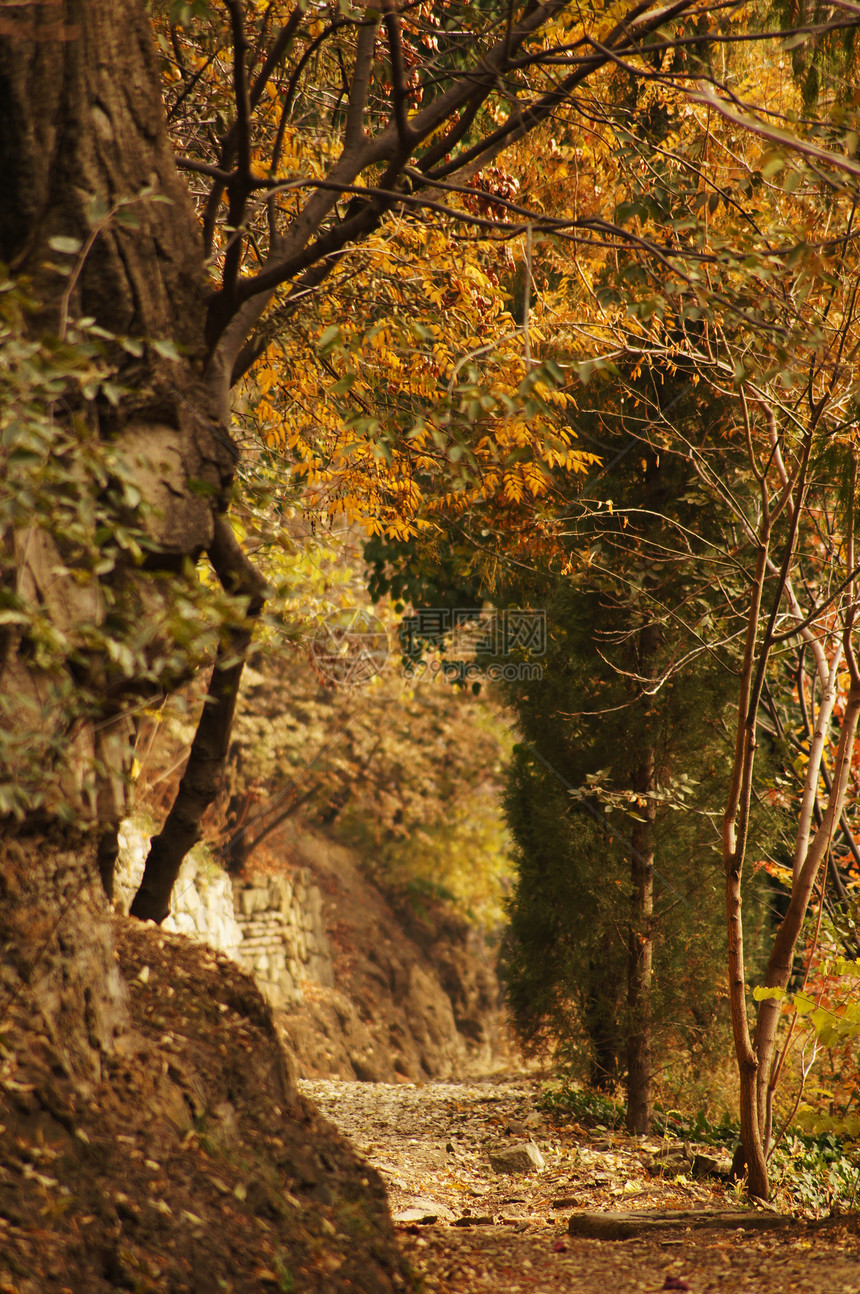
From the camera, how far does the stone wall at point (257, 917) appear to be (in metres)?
10.3

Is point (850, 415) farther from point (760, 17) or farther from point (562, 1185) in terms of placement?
point (562, 1185)

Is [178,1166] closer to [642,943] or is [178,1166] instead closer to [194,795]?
[194,795]

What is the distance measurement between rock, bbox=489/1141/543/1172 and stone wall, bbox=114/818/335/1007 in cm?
514

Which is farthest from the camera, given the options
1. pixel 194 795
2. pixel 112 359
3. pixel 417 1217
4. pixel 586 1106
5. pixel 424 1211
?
pixel 586 1106

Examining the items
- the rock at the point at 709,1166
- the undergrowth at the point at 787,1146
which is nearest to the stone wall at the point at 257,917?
the undergrowth at the point at 787,1146

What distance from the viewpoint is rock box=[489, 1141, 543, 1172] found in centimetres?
517

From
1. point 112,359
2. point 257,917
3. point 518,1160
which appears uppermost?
point 112,359

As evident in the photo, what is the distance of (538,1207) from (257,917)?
8.89 metres

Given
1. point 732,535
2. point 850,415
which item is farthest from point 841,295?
point 732,535

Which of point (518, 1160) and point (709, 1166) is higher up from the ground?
point (709, 1166)

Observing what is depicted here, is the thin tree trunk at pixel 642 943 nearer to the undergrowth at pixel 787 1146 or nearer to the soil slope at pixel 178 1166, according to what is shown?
the undergrowth at pixel 787 1146

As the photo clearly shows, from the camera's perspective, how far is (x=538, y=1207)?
4.43 metres

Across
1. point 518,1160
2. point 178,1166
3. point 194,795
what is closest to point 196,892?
point 518,1160

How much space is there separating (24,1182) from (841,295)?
15.1 ft
